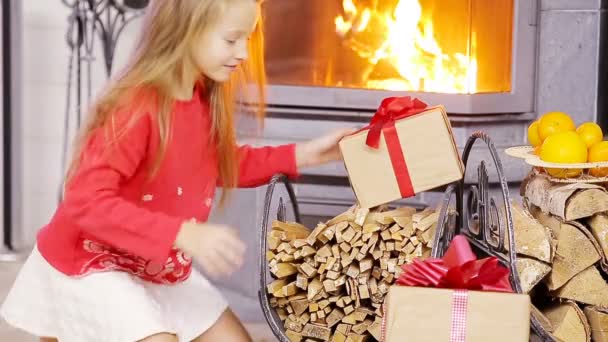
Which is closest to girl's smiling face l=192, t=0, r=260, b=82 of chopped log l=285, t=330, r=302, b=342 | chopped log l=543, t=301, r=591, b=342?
chopped log l=285, t=330, r=302, b=342

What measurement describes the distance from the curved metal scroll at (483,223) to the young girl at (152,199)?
39 centimetres

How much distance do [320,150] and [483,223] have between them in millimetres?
334

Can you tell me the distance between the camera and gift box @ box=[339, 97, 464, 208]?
69.2 inches

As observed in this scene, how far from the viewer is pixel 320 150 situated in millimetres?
1923

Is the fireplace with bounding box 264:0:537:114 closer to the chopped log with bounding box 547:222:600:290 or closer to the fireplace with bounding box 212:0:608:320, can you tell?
the fireplace with bounding box 212:0:608:320

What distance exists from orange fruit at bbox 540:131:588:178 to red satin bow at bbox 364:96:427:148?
0.85 feet

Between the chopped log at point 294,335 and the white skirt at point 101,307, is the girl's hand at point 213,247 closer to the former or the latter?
the white skirt at point 101,307

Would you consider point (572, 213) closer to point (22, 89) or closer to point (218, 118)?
point (218, 118)

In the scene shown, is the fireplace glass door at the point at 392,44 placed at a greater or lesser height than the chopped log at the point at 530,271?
greater

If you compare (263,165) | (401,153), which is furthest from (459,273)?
(263,165)

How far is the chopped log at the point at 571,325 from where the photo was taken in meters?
1.83

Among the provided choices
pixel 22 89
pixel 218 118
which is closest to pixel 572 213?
pixel 218 118

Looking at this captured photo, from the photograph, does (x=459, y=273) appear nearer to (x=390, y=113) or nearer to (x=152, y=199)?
(x=390, y=113)

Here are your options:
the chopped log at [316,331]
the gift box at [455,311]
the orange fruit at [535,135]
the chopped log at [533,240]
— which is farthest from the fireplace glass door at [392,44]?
the gift box at [455,311]
